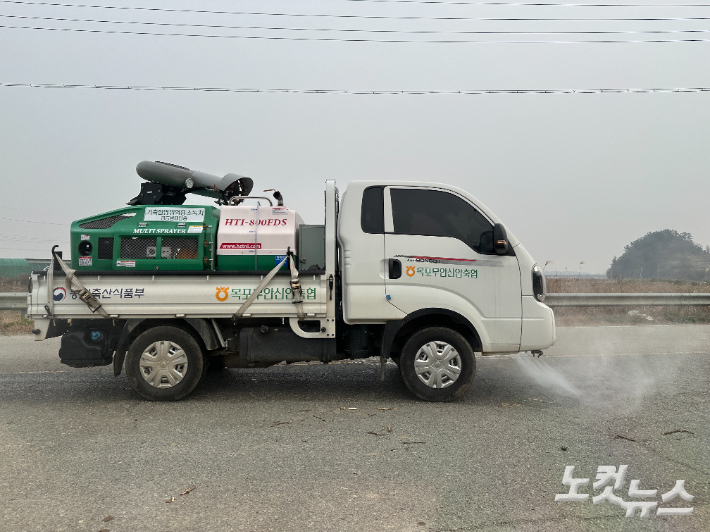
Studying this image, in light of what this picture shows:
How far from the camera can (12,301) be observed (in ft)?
32.6

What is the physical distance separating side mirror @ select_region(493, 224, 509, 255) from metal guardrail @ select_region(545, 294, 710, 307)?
18.5 feet

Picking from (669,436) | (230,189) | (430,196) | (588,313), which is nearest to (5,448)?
(230,189)

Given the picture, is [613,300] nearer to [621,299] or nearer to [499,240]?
[621,299]

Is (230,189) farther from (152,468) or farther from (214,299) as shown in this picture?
(152,468)

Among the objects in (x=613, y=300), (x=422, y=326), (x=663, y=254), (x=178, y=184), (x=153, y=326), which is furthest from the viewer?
(x=663, y=254)

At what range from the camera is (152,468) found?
154 inches

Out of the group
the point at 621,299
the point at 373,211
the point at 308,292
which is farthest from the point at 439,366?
the point at 621,299

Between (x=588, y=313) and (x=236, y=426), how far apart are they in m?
10.6

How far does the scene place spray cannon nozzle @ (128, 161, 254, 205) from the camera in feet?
21.4

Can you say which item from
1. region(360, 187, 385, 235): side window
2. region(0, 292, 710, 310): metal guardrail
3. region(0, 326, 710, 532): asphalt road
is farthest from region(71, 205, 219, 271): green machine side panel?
region(0, 292, 710, 310): metal guardrail

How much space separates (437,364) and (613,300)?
707 centimetres

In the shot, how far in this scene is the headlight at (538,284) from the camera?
5.84 meters

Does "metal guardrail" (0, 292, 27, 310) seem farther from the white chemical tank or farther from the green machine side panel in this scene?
the white chemical tank

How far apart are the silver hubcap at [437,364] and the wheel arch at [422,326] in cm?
28
